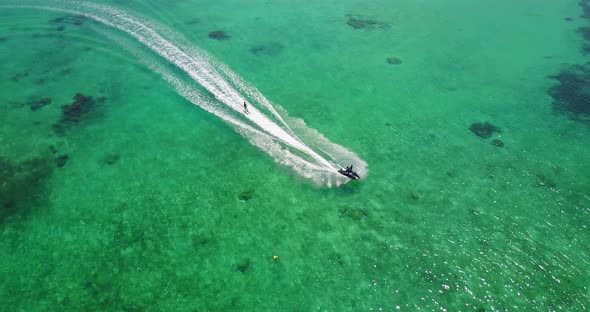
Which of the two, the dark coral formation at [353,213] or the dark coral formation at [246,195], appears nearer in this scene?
the dark coral formation at [353,213]

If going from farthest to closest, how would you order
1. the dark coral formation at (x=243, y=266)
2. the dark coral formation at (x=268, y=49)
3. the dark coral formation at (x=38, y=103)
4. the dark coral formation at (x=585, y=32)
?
1. the dark coral formation at (x=585, y=32)
2. the dark coral formation at (x=268, y=49)
3. the dark coral formation at (x=38, y=103)
4. the dark coral formation at (x=243, y=266)

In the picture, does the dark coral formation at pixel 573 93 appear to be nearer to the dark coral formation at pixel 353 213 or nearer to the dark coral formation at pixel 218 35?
the dark coral formation at pixel 353 213

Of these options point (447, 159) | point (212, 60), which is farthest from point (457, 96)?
point (212, 60)

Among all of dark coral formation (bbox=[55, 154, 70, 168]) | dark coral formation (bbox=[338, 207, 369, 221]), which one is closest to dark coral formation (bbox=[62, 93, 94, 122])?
dark coral formation (bbox=[55, 154, 70, 168])

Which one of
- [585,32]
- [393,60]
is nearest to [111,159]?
[393,60]

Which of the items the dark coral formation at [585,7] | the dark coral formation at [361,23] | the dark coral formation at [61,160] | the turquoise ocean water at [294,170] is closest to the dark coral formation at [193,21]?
the turquoise ocean water at [294,170]

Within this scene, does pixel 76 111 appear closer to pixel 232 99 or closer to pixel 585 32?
pixel 232 99
